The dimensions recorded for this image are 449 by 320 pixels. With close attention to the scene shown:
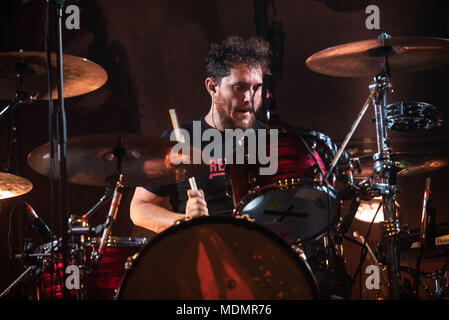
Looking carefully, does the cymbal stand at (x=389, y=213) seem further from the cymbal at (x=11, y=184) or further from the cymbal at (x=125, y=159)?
the cymbal at (x=11, y=184)

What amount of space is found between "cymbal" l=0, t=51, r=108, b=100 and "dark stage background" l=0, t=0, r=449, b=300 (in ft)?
3.39

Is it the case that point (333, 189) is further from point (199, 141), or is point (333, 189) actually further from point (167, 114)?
point (167, 114)

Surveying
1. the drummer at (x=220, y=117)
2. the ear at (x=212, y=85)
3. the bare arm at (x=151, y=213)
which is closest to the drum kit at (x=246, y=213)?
the bare arm at (x=151, y=213)

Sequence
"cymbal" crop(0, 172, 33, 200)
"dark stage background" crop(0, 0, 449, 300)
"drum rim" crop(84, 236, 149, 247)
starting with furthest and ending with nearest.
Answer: "dark stage background" crop(0, 0, 449, 300), "cymbal" crop(0, 172, 33, 200), "drum rim" crop(84, 236, 149, 247)

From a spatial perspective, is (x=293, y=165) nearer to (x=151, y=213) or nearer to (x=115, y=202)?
(x=115, y=202)

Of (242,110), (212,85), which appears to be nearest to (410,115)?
(242,110)

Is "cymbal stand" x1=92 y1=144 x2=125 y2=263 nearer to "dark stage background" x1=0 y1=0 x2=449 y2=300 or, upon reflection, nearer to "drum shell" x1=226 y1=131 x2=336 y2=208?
"drum shell" x1=226 y1=131 x2=336 y2=208

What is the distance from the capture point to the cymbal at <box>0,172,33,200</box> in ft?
7.93

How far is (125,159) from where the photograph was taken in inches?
85.7

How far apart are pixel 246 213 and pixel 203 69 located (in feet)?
6.36

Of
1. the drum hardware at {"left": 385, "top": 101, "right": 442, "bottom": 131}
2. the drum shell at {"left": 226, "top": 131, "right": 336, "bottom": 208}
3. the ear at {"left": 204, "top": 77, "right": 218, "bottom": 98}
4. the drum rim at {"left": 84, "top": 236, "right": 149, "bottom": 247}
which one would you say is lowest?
the drum rim at {"left": 84, "top": 236, "right": 149, "bottom": 247}

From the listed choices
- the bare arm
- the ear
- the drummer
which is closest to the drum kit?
the bare arm
